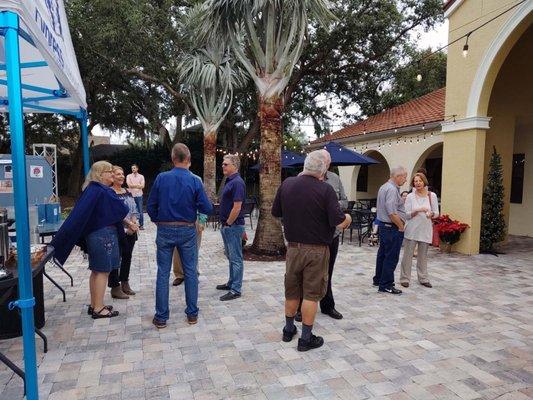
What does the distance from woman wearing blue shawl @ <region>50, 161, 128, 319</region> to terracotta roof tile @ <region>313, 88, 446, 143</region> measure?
30.5ft

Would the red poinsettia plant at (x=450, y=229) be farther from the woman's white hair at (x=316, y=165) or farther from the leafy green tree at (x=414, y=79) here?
the leafy green tree at (x=414, y=79)

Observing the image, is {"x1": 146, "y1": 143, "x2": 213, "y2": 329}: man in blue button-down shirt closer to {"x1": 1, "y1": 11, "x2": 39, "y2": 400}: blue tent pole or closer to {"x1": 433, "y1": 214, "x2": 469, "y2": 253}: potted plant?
{"x1": 1, "y1": 11, "x2": 39, "y2": 400}: blue tent pole

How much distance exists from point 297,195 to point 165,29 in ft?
43.8

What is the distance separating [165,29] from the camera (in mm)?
14359

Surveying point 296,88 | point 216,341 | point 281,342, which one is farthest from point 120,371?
point 296,88

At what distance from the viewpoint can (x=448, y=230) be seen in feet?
24.9

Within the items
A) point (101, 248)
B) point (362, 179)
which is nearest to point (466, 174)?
point (101, 248)

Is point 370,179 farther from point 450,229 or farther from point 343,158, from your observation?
point 450,229

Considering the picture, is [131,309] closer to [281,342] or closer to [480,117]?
[281,342]

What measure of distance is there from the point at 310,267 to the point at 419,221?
265 cm

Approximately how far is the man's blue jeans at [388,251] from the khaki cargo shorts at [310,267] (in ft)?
6.36

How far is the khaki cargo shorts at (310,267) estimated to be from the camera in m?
3.26

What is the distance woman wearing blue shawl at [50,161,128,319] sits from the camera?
3.75m

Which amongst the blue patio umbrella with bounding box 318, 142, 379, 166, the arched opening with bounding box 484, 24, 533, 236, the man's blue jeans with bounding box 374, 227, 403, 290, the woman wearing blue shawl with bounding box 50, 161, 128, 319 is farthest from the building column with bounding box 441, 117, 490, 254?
the woman wearing blue shawl with bounding box 50, 161, 128, 319
